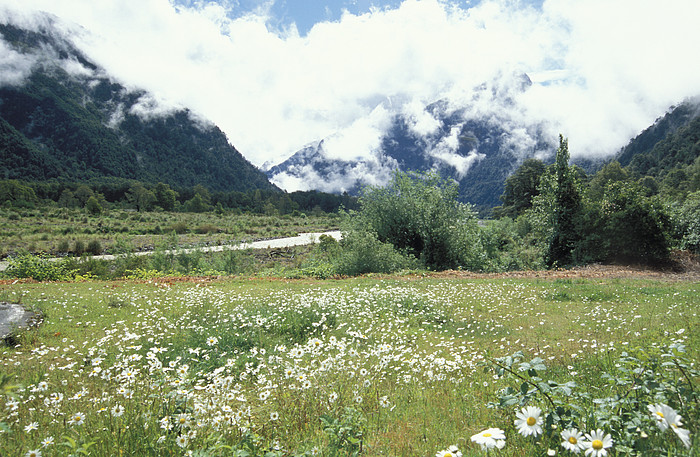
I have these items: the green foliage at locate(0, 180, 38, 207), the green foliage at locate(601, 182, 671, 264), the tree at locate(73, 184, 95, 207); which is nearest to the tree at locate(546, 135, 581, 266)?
the green foliage at locate(601, 182, 671, 264)

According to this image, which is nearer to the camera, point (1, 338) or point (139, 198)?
point (1, 338)

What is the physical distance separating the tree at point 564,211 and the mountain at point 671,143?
83.8 meters

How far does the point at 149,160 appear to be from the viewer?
176 meters

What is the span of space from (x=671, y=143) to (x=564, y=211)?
105163mm

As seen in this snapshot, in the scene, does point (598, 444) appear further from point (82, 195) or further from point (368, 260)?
point (82, 195)

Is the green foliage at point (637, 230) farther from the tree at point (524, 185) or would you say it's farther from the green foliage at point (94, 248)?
the tree at point (524, 185)

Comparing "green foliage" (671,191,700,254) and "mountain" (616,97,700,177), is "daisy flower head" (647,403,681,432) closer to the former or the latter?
"green foliage" (671,191,700,254)

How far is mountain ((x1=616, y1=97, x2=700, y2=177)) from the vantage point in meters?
87.4

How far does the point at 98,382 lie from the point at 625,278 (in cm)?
1775

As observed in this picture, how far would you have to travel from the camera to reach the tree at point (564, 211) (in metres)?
22.7

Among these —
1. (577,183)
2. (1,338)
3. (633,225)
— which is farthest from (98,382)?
(577,183)

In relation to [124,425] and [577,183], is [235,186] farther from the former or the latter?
[124,425]

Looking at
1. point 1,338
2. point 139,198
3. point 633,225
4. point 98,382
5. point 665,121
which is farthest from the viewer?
point 665,121

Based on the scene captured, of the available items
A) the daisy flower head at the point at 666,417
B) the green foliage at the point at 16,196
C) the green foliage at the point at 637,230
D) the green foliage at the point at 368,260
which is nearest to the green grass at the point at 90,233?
the green foliage at the point at 16,196
